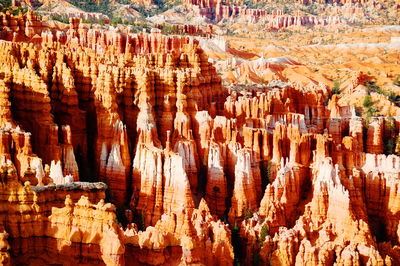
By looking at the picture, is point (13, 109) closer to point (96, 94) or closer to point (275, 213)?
point (96, 94)

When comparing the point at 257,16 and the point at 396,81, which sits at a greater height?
the point at 257,16

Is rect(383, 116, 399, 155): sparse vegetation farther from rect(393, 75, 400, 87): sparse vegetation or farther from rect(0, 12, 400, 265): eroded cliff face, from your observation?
rect(393, 75, 400, 87): sparse vegetation

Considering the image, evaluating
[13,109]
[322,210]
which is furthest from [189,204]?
[13,109]

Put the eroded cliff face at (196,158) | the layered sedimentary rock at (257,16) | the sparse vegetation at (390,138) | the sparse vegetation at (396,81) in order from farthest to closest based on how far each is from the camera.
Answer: the layered sedimentary rock at (257,16), the sparse vegetation at (396,81), the sparse vegetation at (390,138), the eroded cliff face at (196,158)

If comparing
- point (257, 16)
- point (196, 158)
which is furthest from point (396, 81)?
point (257, 16)

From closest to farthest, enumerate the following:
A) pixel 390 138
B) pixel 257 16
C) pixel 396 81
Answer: pixel 390 138 → pixel 396 81 → pixel 257 16

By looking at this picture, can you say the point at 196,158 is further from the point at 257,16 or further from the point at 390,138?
the point at 257,16

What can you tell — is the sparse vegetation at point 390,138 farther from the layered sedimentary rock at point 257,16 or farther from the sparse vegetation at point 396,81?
the layered sedimentary rock at point 257,16

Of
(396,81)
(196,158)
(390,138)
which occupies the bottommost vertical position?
(396,81)

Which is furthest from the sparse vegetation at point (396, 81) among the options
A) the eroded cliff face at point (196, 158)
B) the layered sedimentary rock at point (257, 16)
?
the layered sedimentary rock at point (257, 16)
